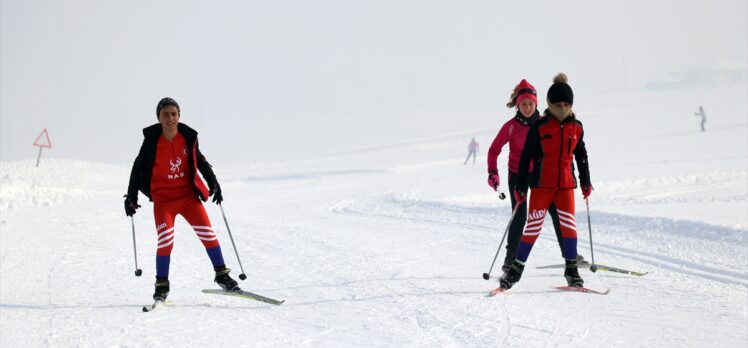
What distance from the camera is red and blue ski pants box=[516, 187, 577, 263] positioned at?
5367 millimetres

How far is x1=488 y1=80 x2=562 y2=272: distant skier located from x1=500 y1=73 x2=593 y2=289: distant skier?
0.45 meters

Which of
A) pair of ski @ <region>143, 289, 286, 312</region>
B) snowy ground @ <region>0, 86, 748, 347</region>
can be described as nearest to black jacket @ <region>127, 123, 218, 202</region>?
pair of ski @ <region>143, 289, 286, 312</region>

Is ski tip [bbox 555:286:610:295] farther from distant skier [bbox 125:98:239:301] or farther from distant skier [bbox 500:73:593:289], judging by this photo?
distant skier [bbox 125:98:239:301]

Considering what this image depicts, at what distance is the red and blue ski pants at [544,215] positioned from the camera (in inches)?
211

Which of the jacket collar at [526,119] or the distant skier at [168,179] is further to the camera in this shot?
the jacket collar at [526,119]

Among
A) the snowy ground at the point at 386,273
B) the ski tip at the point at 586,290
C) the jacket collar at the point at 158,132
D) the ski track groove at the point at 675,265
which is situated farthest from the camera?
the ski track groove at the point at 675,265

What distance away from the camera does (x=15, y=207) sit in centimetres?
1462

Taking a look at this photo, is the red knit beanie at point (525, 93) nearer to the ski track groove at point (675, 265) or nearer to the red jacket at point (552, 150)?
the red jacket at point (552, 150)

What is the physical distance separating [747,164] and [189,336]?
58.5 feet

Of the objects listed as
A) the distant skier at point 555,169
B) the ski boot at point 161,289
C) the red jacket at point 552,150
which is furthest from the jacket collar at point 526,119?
the ski boot at point 161,289

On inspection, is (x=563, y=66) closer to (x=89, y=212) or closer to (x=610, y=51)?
(x=610, y=51)

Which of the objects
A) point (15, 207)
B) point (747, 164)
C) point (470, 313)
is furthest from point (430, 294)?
point (747, 164)

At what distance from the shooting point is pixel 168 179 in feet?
17.1

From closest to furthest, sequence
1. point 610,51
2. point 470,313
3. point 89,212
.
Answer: point 470,313 → point 89,212 → point 610,51
